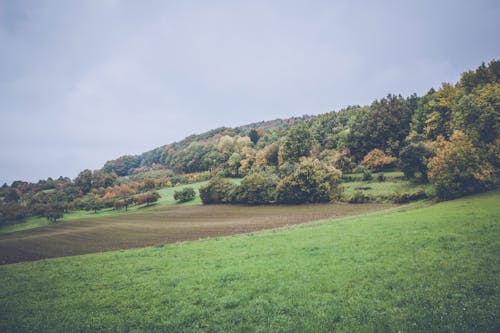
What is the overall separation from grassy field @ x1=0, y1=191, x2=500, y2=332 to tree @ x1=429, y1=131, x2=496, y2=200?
2023 centimetres

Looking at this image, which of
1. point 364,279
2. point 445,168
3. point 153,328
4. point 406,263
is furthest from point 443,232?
point 445,168

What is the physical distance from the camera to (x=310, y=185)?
178ft

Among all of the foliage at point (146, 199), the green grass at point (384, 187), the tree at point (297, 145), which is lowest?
the green grass at point (384, 187)

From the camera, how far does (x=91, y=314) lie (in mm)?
9562

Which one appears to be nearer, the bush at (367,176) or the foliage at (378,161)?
the bush at (367,176)

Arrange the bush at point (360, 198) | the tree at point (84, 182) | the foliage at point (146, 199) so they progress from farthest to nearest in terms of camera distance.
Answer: the tree at point (84, 182), the foliage at point (146, 199), the bush at point (360, 198)

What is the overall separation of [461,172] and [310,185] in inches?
1040

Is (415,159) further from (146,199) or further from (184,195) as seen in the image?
(146,199)

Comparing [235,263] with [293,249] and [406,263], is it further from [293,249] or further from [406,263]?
[406,263]

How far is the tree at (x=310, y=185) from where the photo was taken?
53.0m

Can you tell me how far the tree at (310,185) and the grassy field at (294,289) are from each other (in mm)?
35929

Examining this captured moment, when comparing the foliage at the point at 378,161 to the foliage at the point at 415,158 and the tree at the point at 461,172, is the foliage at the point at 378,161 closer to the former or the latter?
the foliage at the point at 415,158

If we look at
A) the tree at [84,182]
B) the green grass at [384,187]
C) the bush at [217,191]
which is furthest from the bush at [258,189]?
the tree at [84,182]

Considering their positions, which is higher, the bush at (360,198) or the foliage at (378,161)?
the foliage at (378,161)
